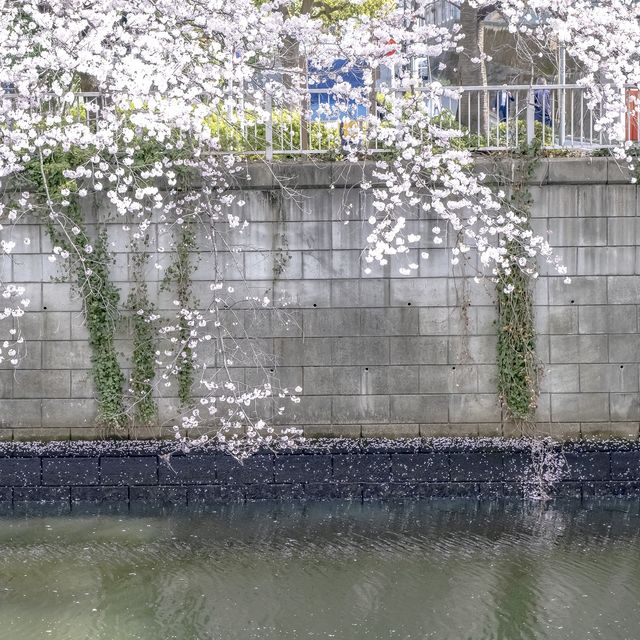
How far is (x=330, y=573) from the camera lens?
7957 millimetres

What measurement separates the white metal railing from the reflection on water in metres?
3.74

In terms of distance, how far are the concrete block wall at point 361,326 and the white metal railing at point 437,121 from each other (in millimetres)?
397

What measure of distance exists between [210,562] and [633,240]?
5.44 meters

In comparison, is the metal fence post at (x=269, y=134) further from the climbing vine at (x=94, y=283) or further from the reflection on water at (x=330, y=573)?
the reflection on water at (x=330, y=573)

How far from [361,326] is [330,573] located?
332cm

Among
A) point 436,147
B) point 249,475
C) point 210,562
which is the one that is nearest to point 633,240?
point 436,147

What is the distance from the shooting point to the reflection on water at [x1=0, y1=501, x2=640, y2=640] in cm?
688

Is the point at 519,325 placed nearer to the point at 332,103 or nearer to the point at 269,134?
the point at 332,103

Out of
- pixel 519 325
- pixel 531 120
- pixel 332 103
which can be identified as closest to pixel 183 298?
pixel 332 103

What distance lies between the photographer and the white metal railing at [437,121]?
1055cm

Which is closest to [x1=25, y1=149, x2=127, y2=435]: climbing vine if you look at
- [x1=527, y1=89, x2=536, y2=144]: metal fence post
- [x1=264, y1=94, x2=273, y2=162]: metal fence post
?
[x1=264, y1=94, x2=273, y2=162]: metal fence post

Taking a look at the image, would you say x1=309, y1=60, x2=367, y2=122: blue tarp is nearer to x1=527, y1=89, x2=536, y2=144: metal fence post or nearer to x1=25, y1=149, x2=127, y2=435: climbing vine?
x1=527, y1=89, x2=536, y2=144: metal fence post

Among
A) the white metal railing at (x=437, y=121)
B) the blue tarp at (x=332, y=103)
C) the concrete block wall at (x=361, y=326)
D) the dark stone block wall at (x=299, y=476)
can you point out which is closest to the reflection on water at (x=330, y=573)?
the dark stone block wall at (x=299, y=476)

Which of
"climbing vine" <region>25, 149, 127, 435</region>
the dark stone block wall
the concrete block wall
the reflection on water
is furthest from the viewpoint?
the concrete block wall
